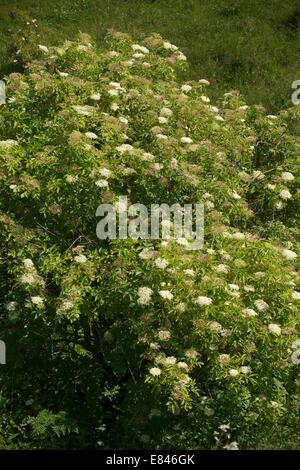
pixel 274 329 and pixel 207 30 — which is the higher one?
pixel 274 329

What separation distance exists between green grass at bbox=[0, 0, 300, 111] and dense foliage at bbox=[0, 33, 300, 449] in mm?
7786

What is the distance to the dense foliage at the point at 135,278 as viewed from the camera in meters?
5.12

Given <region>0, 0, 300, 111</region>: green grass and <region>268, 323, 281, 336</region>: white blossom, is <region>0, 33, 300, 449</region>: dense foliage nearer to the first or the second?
<region>268, 323, 281, 336</region>: white blossom

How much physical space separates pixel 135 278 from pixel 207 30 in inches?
561

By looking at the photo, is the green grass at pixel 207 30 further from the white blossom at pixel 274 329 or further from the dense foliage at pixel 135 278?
the white blossom at pixel 274 329

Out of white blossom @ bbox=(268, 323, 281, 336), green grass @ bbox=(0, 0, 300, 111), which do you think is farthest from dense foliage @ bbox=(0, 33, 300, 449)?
green grass @ bbox=(0, 0, 300, 111)

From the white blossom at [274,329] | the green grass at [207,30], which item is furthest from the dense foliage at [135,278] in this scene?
the green grass at [207,30]

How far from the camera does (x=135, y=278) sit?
539 centimetres

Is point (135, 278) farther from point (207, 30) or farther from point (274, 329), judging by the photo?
point (207, 30)

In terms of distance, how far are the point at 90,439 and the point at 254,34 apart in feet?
47.4

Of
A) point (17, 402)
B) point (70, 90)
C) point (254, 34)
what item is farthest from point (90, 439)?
point (254, 34)

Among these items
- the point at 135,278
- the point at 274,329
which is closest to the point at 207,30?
the point at 135,278

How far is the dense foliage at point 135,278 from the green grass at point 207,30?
7.79 metres

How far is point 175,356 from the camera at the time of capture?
527 cm
